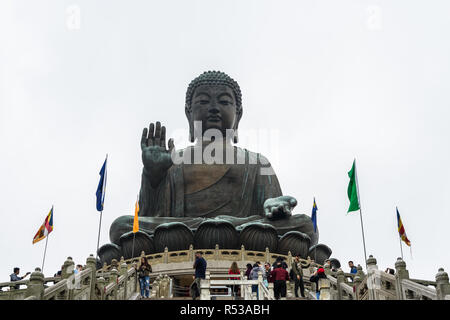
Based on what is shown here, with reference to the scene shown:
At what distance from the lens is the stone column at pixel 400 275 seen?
781 cm

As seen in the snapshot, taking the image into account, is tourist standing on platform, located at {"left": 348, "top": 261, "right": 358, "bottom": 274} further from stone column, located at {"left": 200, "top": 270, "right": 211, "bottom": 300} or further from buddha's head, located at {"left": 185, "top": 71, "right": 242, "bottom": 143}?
buddha's head, located at {"left": 185, "top": 71, "right": 242, "bottom": 143}

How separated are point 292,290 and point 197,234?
537 centimetres

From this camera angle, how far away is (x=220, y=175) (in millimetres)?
20734

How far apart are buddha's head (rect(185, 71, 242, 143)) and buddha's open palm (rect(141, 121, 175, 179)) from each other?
3.03 metres

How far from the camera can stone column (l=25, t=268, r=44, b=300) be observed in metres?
6.83

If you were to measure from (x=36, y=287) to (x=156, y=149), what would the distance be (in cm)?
1221

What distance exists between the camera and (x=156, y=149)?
19.0 metres

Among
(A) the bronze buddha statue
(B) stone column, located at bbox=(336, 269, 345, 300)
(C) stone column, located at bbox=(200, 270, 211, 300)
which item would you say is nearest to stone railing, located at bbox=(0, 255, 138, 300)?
(C) stone column, located at bbox=(200, 270, 211, 300)

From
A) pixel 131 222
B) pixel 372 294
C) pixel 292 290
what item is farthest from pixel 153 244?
pixel 372 294

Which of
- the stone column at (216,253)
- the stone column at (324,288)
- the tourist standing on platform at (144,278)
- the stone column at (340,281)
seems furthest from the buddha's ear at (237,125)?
the stone column at (340,281)

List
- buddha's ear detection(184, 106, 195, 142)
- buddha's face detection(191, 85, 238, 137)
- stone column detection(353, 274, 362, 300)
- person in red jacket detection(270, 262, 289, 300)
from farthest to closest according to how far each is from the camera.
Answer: buddha's ear detection(184, 106, 195, 142) → buddha's face detection(191, 85, 238, 137) → person in red jacket detection(270, 262, 289, 300) → stone column detection(353, 274, 362, 300)

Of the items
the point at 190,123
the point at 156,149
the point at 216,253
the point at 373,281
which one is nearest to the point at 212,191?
the point at 156,149

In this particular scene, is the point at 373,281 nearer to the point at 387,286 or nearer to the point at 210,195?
the point at 387,286
